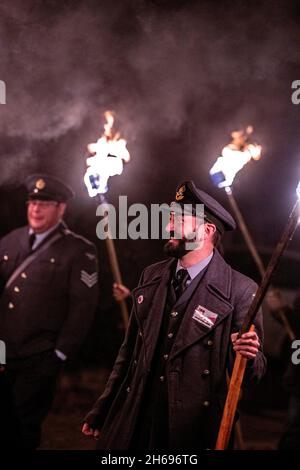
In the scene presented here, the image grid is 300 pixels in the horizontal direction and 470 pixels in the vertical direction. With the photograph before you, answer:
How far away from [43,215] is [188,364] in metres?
2.93

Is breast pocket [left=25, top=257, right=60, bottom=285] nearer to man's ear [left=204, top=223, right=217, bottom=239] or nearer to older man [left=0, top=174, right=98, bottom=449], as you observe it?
older man [left=0, top=174, right=98, bottom=449]

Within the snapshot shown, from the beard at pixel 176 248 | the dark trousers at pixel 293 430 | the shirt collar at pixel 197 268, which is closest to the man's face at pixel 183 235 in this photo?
the beard at pixel 176 248

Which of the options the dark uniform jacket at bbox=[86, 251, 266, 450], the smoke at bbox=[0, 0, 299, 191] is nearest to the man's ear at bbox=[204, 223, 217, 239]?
the dark uniform jacket at bbox=[86, 251, 266, 450]

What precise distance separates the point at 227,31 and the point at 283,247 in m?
4.08

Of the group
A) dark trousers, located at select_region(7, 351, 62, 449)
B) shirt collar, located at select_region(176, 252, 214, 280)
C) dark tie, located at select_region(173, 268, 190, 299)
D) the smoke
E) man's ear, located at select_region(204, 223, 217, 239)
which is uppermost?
the smoke

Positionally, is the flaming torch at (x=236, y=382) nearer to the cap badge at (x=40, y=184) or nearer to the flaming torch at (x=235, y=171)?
the flaming torch at (x=235, y=171)

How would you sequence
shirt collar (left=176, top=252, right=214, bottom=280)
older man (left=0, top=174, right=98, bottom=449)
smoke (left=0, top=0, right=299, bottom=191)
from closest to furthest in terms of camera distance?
shirt collar (left=176, top=252, right=214, bottom=280) → older man (left=0, top=174, right=98, bottom=449) → smoke (left=0, top=0, right=299, bottom=191)

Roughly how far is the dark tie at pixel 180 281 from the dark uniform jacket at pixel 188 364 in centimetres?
6

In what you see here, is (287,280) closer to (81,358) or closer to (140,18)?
(81,358)

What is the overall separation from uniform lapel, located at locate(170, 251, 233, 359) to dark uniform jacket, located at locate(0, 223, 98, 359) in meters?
2.17

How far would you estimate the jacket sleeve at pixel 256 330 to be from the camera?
3598 millimetres

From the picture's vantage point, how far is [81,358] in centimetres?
885

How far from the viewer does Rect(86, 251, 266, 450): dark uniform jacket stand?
3.55 metres
